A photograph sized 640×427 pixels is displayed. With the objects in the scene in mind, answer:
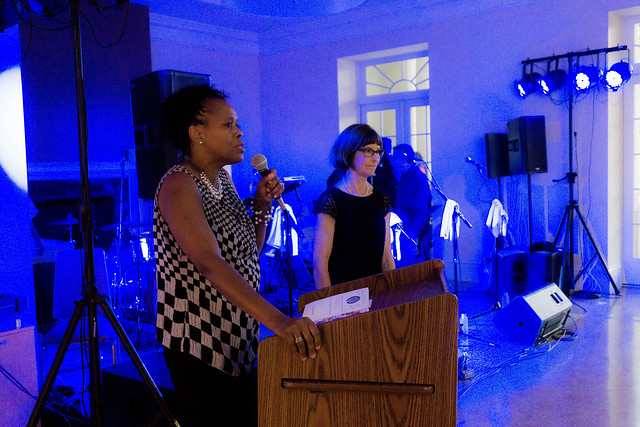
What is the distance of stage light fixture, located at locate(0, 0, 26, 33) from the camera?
2.74 meters

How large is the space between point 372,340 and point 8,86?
266 cm

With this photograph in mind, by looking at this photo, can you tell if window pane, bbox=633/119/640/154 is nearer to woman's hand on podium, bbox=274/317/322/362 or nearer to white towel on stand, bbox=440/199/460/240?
white towel on stand, bbox=440/199/460/240

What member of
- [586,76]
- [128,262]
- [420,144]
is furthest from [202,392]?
[420,144]

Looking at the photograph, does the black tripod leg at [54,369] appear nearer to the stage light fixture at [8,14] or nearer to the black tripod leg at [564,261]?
the stage light fixture at [8,14]

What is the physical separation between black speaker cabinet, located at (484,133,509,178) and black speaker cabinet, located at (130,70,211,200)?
3.81m

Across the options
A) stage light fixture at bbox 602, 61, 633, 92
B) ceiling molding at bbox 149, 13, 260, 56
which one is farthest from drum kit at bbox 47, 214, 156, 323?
stage light fixture at bbox 602, 61, 633, 92

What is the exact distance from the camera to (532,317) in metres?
4.08

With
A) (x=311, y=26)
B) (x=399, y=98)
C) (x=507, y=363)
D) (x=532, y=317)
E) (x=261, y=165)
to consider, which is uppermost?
(x=311, y=26)

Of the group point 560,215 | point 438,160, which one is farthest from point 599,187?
point 438,160

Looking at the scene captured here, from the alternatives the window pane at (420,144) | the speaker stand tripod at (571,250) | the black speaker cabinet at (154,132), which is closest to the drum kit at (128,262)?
the black speaker cabinet at (154,132)

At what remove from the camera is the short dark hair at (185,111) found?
5.38 ft

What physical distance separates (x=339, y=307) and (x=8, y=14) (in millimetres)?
2445

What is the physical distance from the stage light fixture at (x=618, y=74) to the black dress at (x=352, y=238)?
425 centimetres

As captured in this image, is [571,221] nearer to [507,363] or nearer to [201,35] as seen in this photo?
[507,363]
